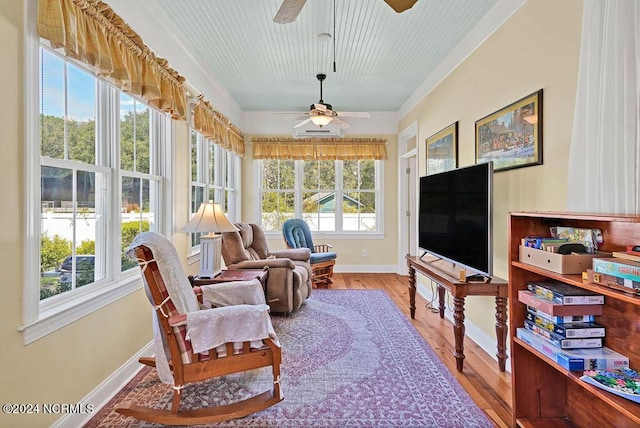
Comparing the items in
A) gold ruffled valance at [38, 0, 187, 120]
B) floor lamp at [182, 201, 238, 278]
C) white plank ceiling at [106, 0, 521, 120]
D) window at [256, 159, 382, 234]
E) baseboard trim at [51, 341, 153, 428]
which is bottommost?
baseboard trim at [51, 341, 153, 428]

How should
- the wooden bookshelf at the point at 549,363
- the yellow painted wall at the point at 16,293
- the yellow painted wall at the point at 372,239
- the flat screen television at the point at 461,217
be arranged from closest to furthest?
1. the yellow painted wall at the point at 16,293
2. the wooden bookshelf at the point at 549,363
3. the flat screen television at the point at 461,217
4. the yellow painted wall at the point at 372,239

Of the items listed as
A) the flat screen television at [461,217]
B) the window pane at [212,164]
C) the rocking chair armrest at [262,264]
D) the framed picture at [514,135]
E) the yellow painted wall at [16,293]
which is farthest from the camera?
the window pane at [212,164]

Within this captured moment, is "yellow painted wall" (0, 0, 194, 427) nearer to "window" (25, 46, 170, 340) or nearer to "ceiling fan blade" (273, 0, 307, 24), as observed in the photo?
"window" (25, 46, 170, 340)

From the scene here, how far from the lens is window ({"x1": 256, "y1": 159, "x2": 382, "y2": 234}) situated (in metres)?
5.93

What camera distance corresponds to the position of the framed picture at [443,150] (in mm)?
3438

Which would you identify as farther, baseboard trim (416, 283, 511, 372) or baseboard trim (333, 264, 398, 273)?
baseboard trim (333, 264, 398, 273)

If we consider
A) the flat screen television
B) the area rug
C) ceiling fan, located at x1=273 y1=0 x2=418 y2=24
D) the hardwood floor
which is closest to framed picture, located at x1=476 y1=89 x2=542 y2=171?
the flat screen television

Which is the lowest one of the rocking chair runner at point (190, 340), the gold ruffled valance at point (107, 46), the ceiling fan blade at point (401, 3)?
the rocking chair runner at point (190, 340)

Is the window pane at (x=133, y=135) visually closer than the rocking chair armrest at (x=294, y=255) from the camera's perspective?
Yes

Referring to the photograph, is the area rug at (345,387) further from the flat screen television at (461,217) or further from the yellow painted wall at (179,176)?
→ the flat screen television at (461,217)

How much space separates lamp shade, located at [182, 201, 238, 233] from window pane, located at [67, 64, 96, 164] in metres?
0.97

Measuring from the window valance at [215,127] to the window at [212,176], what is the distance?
13 cm

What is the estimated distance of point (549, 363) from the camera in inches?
62.8

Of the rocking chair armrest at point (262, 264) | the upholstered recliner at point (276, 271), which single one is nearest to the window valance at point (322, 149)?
the upholstered recliner at point (276, 271)
